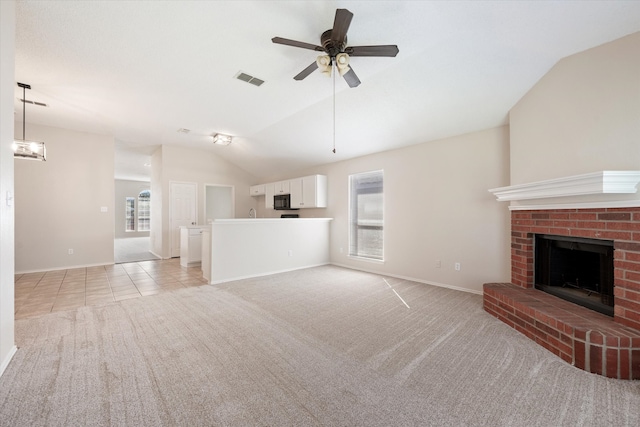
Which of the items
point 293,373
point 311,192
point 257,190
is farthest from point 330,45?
point 257,190

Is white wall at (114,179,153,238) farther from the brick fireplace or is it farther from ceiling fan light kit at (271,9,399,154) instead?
the brick fireplace

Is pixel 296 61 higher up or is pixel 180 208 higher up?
pixel 296 61

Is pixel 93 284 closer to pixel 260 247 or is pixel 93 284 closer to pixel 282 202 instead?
pixel 260 247

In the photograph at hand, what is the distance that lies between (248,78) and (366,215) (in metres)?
3.33

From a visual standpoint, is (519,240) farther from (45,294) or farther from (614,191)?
(45,294)

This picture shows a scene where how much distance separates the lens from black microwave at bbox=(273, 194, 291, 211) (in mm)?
6703

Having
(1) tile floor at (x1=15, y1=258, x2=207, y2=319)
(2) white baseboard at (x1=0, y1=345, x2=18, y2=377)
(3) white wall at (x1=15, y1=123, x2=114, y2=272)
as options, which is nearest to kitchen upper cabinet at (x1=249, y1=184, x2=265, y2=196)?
(1) tile floor at (x1=15, y1=258, x2=207, y2=319)

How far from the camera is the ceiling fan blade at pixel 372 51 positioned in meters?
2.17

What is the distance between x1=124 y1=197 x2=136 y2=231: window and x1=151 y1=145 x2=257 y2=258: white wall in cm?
588

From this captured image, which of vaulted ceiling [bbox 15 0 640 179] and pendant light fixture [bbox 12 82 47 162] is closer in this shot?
vaulted ceiling [bbox 15 0 640 179]

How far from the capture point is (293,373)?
186 cm

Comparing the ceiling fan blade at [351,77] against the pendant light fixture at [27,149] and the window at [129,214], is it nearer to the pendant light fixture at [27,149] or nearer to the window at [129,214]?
the pendant light fixture at [27,149]

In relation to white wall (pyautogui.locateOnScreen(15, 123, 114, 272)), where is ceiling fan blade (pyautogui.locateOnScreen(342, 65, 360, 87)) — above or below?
above

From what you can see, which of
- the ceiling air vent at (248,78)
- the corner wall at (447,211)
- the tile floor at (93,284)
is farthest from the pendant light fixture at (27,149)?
the corner wall at (447,211)
